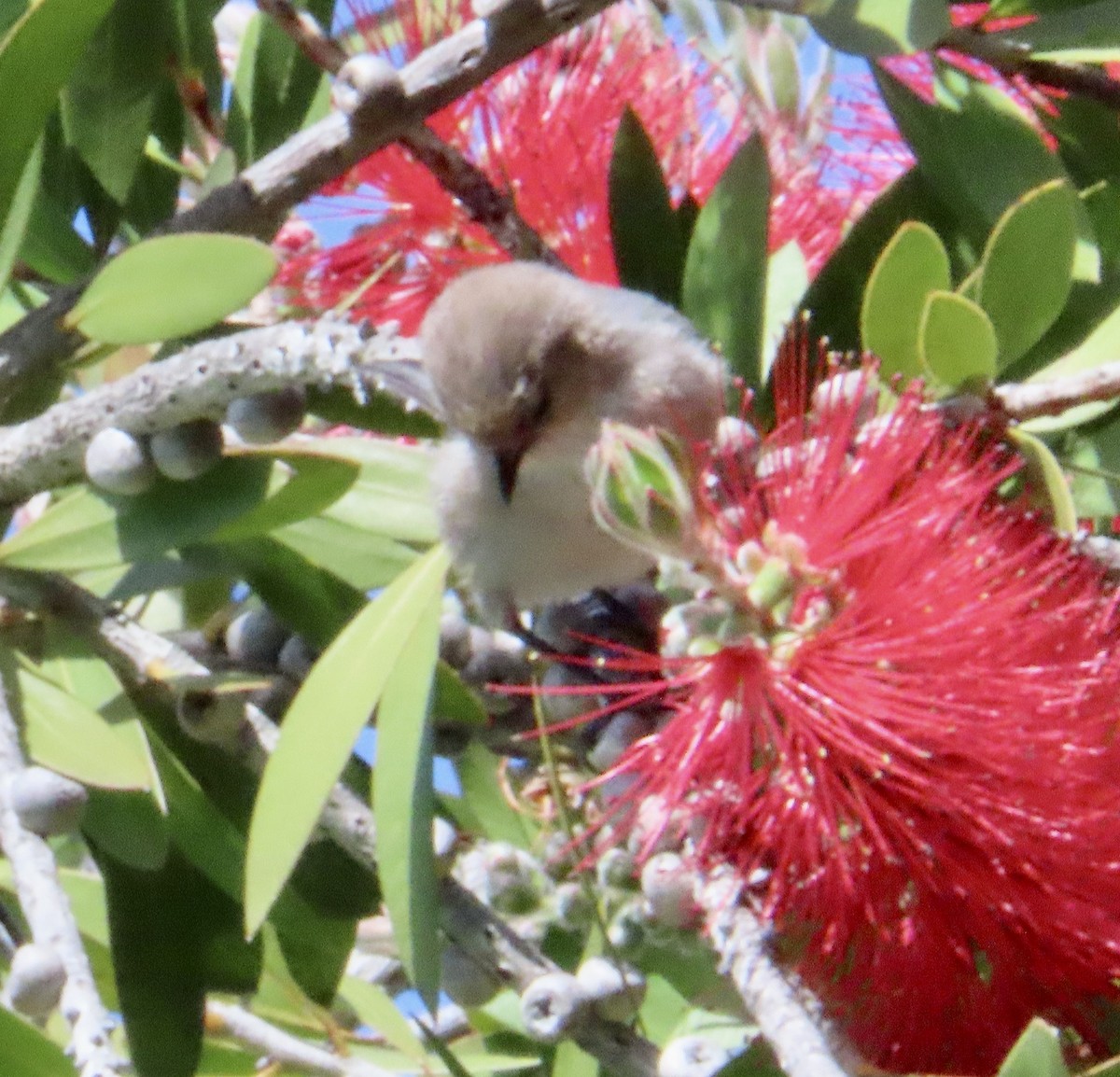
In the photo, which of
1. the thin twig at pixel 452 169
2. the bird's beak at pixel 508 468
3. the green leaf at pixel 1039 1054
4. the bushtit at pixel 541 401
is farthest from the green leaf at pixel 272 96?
the green leaf at pixel 1039 1054

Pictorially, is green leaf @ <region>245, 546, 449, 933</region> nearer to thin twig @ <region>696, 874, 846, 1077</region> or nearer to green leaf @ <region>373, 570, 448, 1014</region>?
green leaf @ <region>373, 570, 448, 1014</region>

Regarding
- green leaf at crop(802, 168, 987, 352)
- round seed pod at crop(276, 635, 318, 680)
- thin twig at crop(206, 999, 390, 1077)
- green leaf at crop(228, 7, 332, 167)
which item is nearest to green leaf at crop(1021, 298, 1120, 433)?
green leaf at crop(802, 168, 987, 352)

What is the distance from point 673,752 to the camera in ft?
3.03

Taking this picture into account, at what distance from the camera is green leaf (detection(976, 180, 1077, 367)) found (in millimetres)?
824

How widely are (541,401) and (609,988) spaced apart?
23.0 inches

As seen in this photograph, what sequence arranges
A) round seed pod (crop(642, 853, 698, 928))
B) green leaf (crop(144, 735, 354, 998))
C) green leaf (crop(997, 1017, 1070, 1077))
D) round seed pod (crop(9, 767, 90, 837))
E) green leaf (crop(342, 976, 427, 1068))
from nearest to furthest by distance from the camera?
green leaf (crop(997, 1017, 1070, 1077)) → round seed pod (crop(9, 767, 90, 837)) → round seed pod (crop(642, 853, 698, 928)) → green leaf (crop(144, 735, 354, 998)) → green leaf (crop(342, 976, 427, 1068))

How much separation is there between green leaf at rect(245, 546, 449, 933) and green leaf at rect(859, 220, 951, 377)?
300 mm

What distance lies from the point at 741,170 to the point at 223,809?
0.52 meters

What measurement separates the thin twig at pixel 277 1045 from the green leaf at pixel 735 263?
23.8 inches

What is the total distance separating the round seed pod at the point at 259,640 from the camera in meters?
1.09

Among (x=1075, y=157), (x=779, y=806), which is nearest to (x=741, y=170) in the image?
(x=1075, y=157)

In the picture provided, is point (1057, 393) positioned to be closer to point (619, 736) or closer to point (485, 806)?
point (619, 736)

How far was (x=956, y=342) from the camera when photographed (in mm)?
849

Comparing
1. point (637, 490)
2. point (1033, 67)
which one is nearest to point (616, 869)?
point (637, 490)
